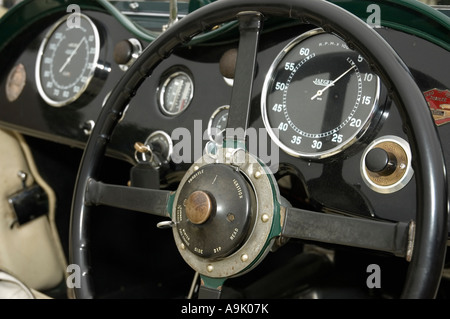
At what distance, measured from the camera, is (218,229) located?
106cm

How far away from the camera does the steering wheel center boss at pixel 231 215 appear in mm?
1041

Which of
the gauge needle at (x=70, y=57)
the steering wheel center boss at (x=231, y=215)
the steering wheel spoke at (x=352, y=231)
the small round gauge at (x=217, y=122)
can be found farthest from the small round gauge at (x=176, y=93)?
the steering wheel spoke at (x=352, y=231)

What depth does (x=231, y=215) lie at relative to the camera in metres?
1.05

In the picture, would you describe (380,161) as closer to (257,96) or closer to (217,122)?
(257,96)

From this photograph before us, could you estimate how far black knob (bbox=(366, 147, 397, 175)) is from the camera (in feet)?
3.71

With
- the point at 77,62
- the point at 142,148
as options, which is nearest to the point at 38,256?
the point at 77,62

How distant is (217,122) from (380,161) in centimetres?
48

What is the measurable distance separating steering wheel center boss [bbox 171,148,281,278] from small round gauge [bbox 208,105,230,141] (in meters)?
0.36

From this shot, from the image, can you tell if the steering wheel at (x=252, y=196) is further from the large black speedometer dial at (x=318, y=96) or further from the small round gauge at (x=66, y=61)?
the small round gauge at (x=66, y=61)

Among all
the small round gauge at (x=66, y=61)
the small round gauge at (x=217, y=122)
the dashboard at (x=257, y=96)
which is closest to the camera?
the dashboard at (x=257, y=96)

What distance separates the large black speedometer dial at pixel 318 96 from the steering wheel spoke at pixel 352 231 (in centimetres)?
27

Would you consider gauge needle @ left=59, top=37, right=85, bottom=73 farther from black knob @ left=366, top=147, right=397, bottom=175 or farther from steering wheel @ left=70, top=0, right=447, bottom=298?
black knob @ left=366, top=147, right=397, bottom=175

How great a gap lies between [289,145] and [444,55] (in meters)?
0.37

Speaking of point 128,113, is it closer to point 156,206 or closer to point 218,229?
point 156,206
